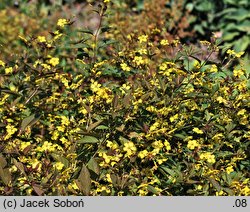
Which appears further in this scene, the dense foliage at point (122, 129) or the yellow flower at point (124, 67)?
the yellow flower at point (124, 67)

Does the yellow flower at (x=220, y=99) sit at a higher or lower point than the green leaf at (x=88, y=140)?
higher

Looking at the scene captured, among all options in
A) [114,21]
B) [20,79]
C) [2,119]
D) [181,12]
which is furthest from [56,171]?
[181,12]

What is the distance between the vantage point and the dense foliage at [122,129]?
292 cm

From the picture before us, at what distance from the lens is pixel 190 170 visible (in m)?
3.02

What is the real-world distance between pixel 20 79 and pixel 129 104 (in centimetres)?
78

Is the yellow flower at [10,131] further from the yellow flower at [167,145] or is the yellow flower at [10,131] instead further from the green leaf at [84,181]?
the yellow flower at [167,145]

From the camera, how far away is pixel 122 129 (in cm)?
305

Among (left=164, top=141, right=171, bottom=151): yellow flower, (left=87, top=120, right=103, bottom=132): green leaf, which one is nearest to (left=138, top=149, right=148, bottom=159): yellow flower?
(left=164, top=141, right=171, bottom=151): yellow flower

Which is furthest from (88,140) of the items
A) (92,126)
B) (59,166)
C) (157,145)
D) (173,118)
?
(173,118)

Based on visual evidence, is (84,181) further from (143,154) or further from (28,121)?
(28,121)

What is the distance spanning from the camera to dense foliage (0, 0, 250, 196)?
2.92 m

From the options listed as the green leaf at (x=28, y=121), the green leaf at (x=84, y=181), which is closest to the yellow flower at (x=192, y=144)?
the green leaf at (x=84, y=181)

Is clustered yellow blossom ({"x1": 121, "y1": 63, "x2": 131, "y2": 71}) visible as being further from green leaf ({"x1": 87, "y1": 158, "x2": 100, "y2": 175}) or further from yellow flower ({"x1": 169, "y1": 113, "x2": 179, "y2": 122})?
green leaf ({"x1": 87, "y1": 158, "x2": 100, "y2": 175})
